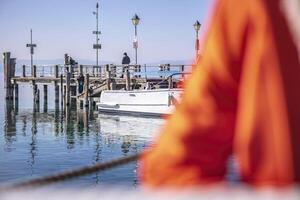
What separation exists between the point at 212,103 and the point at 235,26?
0.16 meters

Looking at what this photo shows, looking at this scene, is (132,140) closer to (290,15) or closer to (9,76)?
(290,15)

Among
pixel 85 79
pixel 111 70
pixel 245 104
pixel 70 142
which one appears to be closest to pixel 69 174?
pixel 245 104

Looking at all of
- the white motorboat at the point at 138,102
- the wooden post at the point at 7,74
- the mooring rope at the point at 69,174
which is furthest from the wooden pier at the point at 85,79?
the mooring rope at the point at 69,174

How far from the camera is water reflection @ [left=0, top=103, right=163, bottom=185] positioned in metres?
13.1

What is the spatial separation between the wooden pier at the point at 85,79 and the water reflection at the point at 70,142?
9.00 ft

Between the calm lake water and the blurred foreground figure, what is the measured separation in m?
7.47

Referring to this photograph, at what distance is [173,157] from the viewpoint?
3.58ft

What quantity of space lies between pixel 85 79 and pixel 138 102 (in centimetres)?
822

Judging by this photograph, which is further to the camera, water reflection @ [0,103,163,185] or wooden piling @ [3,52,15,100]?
wooden piling @ [3,52,15,100]

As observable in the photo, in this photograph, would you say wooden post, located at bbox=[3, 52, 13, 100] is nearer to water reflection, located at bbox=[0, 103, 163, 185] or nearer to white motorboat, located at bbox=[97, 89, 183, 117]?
water reflection, located at bbox=[0, 103, 163, 185]

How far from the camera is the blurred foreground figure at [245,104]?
3.40ft

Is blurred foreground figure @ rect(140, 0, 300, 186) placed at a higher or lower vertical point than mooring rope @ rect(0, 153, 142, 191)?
higher

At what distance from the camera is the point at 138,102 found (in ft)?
Answer: 83.4

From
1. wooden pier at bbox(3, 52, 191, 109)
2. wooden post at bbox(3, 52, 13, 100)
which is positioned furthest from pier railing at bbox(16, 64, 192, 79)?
wooden post at bbox(3, 52, 13, 100)
